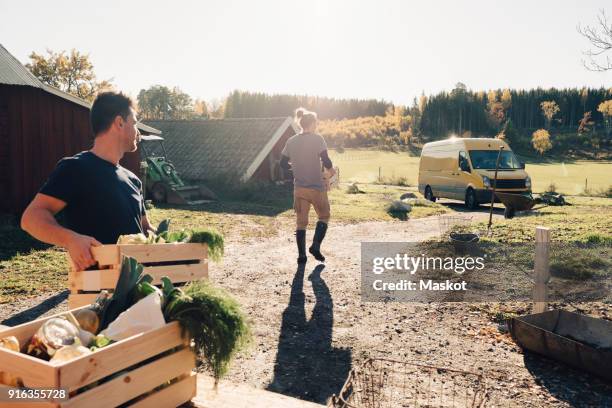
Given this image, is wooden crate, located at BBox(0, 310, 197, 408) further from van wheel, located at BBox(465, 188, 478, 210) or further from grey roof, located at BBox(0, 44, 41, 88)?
van wheel, located at BBox(465, 188, 478, 210)

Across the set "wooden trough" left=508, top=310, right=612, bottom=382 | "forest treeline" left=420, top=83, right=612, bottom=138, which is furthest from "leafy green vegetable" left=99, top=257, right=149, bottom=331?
"forest treeline" left=420, top=83, right=612, bottom=138

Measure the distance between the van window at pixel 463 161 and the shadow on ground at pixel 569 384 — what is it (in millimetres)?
15793

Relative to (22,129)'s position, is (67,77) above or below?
above

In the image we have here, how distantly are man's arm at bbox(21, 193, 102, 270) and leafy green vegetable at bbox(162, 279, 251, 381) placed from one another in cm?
98

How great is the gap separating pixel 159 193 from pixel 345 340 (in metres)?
15.5

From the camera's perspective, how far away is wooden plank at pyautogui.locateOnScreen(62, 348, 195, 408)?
6.55ft

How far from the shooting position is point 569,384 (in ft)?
14.6

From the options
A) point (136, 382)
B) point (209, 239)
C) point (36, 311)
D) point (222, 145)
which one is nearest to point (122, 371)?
point (136, 382)

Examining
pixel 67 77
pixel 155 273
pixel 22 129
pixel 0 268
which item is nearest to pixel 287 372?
pixel 155 273

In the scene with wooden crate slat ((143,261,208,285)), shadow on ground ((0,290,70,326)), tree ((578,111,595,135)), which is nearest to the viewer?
wooden crate slat ((143,261,208,285))

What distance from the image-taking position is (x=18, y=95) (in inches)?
539

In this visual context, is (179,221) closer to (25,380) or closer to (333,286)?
(333,286)

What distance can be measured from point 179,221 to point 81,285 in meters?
11.4

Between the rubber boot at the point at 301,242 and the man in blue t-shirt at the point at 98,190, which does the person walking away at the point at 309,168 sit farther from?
the man in blue t-shirt at the point at 98,190
